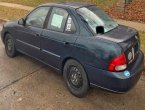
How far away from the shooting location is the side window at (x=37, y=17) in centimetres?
524

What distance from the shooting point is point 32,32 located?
5441 mm

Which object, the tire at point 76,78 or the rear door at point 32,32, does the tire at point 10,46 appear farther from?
the tire at point 76,78

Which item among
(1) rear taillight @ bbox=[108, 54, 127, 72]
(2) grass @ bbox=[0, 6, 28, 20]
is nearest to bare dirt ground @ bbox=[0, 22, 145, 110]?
(1) rear taillight @ bbox=[108, 54, 127, 72]

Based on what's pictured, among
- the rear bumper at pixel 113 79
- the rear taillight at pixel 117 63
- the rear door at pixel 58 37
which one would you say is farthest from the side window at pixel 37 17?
the rear taillight at pixel 117 63

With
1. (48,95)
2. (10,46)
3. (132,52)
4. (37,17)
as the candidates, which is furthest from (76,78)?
(10,46)

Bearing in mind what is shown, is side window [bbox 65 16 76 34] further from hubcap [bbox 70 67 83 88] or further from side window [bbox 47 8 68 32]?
hubcap [bbox 70 67 83 88]

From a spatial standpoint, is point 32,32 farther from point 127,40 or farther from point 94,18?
point 127,40

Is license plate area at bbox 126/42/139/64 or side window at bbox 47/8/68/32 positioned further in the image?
side window at bbox 47/8/68/32

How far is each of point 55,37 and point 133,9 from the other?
6.98 metres

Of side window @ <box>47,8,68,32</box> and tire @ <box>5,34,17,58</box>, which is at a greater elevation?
side window @ <box>47,8,68,32</box>

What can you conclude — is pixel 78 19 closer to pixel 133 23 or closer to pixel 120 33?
pixel 120 33

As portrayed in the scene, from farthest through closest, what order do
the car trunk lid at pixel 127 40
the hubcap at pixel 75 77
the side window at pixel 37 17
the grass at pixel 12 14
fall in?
the grass at pixel 12 14
the side window at pixel 37 17
the hubcap at pixel 75 77
the car trunk lid at pixel 127 40

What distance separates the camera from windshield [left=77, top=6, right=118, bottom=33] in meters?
4.49

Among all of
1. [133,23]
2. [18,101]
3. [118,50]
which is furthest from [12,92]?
[133,23]
